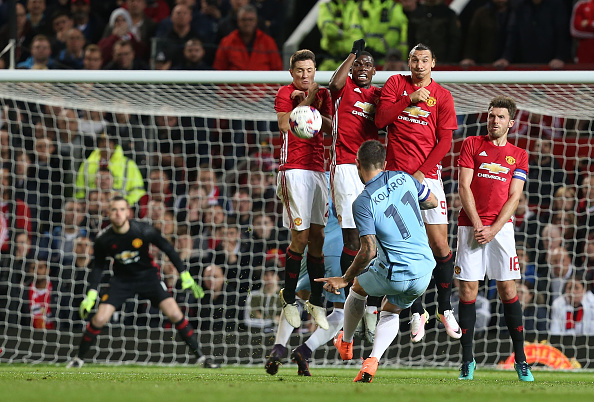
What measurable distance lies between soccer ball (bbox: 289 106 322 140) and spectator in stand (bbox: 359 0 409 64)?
469cm

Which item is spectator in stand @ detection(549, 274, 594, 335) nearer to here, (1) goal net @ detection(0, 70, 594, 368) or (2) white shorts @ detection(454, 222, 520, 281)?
(1) goal net @ detection(0, 70, 594, 368)

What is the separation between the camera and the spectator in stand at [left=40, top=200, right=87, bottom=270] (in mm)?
10734

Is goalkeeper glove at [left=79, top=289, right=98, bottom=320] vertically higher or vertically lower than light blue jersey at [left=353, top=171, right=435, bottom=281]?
lower

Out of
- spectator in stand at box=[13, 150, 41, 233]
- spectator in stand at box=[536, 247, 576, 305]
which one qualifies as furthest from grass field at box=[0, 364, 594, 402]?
spectator in stand at box=[13, 150, 41, 233]

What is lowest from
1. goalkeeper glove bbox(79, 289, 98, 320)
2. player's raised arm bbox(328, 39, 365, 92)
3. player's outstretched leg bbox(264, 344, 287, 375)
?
player's outstretched leg bbox(264, 344, 287, 375)

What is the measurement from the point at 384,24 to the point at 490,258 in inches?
193

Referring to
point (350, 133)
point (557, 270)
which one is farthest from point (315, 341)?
point (557, 270)

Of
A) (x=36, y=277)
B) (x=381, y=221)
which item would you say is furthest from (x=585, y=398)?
(x=36, y=277)

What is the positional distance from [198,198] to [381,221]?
4.81 metres

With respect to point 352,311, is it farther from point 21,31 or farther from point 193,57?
point 21,31

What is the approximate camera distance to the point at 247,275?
10742 mm

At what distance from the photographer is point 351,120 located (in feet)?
24.1

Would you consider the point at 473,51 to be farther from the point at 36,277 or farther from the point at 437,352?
the point at 36,277

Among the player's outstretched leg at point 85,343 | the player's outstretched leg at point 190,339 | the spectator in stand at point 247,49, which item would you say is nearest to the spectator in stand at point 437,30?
the spectator in stand at point 247,49
